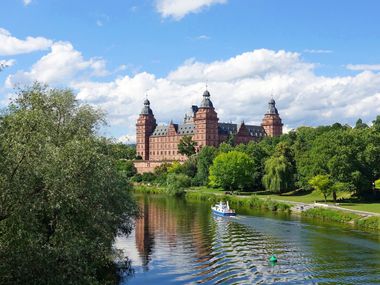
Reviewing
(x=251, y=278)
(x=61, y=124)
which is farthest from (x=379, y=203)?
(x=61, y=124)

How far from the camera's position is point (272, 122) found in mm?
176125

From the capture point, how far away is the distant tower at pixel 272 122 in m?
176

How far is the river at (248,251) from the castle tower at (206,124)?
98.9 metres

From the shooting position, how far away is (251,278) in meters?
31.4

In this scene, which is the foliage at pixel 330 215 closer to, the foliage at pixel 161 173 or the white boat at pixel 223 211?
the white boat at pixel 223 211

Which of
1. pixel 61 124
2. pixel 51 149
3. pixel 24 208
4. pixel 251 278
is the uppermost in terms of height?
pixel 61 124

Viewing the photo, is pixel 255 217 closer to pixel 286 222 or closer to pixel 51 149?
pixel 286 222

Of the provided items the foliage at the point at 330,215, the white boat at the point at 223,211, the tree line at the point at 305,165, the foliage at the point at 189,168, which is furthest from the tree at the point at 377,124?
the foliage at the point at 189,168

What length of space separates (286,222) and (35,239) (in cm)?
3997

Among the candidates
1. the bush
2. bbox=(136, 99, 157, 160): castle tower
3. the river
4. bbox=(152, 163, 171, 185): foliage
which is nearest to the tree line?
bbox=(152, 163, 171, 185): foliage

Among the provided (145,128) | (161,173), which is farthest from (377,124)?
(145,128)

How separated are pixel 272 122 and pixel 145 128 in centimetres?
4358

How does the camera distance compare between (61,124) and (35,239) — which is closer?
(35,239)

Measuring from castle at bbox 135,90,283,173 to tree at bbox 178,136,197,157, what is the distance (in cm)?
594
